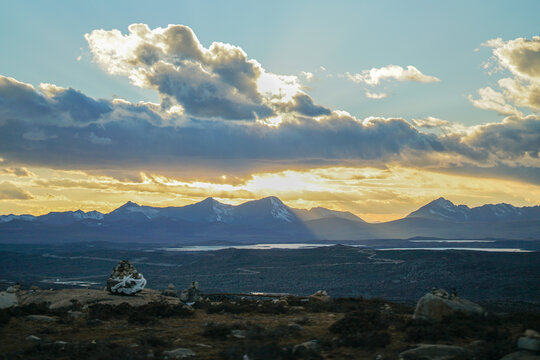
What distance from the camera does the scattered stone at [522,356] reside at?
12.0m

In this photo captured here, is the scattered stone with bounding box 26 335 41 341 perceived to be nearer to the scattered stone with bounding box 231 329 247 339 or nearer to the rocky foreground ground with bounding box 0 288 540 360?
the rocky foreground ground with bounding box 0 288 540 360

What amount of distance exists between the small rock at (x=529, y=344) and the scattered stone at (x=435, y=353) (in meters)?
1.41

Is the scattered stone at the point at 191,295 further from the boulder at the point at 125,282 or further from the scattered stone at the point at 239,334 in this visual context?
the scattered stone at the point at 239,334

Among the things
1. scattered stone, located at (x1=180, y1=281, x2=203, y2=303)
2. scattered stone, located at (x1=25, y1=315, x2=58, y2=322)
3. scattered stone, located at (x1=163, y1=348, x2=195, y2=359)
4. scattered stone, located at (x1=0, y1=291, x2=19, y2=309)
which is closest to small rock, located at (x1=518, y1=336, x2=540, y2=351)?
scattered stone, located at (x1=163, y1=348, x2=195, y2=359)

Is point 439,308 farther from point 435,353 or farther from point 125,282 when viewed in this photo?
point 125,282

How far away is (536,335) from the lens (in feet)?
42.1

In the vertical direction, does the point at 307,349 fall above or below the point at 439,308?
below

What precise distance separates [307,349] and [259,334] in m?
2.82

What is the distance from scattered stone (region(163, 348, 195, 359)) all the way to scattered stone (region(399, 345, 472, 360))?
6543 millimetres

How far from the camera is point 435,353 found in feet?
43.3

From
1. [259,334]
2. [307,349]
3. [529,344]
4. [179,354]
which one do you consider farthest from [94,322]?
[529,344]

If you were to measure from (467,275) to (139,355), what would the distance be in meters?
109

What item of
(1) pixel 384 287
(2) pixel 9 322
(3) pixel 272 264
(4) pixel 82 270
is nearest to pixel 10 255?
(4) pixel 82 270

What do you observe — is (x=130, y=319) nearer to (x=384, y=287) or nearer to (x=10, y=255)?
(x=384, y=287)
